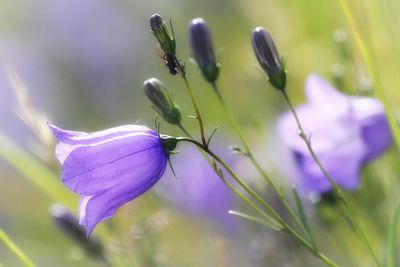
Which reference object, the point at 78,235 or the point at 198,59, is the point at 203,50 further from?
the point at 78,235

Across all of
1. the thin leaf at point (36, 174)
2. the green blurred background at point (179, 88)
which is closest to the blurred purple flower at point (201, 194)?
the green blurred background at point (179, 88)

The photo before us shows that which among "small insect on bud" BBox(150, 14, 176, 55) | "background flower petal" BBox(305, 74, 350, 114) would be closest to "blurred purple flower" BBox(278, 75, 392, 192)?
"background flower petal" BBox(305, 74, 350, 114)

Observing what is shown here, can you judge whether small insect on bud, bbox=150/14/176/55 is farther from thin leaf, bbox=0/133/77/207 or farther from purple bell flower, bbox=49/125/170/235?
thin leaf, bbox=0/133/77/207

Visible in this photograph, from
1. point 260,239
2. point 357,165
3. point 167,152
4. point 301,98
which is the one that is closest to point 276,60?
point 167,152

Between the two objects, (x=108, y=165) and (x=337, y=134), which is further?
(x=337, y=134)

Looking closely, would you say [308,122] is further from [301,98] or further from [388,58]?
[301,98]

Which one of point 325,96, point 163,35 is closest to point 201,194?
point 325,96

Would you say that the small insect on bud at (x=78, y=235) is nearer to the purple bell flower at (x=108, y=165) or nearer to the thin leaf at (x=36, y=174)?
the thin leaf at (x=36, y=174)
